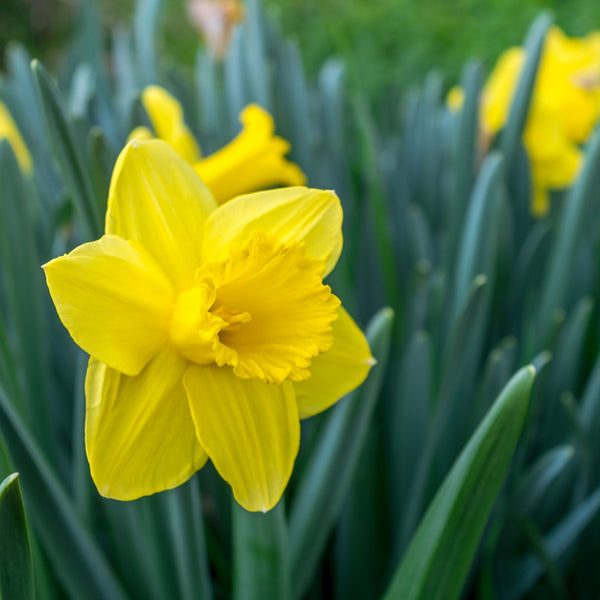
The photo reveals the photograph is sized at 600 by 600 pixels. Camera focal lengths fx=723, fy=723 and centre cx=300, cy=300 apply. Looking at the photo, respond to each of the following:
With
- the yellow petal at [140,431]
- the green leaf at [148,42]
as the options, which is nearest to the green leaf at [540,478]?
the yellow petal at [140,431]

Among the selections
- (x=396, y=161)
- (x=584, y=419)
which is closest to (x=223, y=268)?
(x=584, y=419)

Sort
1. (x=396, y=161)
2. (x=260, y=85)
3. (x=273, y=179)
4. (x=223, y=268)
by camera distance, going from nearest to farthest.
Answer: (x=223, y=268)
(x=273, y=179)
(x=260, y=85)
(x=396, y=161)

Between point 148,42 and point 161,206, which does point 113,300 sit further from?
point 148,42

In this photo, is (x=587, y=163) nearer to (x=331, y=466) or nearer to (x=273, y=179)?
(x=273, y=179)

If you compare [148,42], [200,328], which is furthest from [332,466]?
[148,42]

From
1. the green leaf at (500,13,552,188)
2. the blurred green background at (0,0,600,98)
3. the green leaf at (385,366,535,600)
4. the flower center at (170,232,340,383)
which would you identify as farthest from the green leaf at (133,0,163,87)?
the blurred green background at (0,0,600,98)
